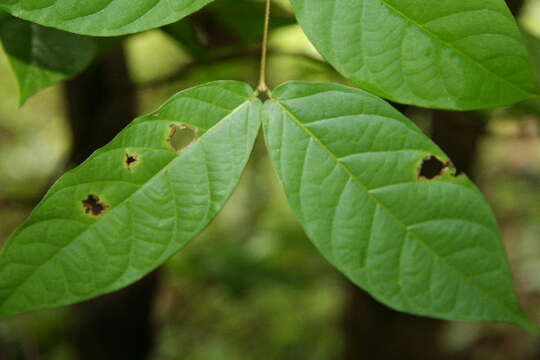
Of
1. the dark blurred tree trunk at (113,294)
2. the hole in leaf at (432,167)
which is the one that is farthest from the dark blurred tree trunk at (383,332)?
the hole in leaf at (432,167)

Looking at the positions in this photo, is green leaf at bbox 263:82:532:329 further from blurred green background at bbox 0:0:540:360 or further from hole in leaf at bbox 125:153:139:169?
blurred green background at bbox 0:0:540:360

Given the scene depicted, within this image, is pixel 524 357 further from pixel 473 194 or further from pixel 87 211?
pixel 87 211

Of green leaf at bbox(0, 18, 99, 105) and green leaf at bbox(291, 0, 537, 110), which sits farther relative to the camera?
green leaf at bbox(0, 18, 99, 105)

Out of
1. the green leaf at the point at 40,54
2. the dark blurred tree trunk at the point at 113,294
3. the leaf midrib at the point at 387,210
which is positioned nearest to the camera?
the leaf midrib at the point at 387,210

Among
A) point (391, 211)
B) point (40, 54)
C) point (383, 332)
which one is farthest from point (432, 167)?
point (383, 332)

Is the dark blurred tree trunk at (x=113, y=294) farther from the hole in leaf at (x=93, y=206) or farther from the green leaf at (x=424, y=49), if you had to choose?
the green leaf at (x=424, y=49)

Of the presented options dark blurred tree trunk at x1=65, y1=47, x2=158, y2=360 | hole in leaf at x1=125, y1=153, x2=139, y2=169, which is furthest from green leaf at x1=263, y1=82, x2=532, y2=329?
dark blurred tree trunk at x1=65, y1=47, x2=158, y2=360

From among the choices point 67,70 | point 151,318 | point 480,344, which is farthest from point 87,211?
point 480,344
